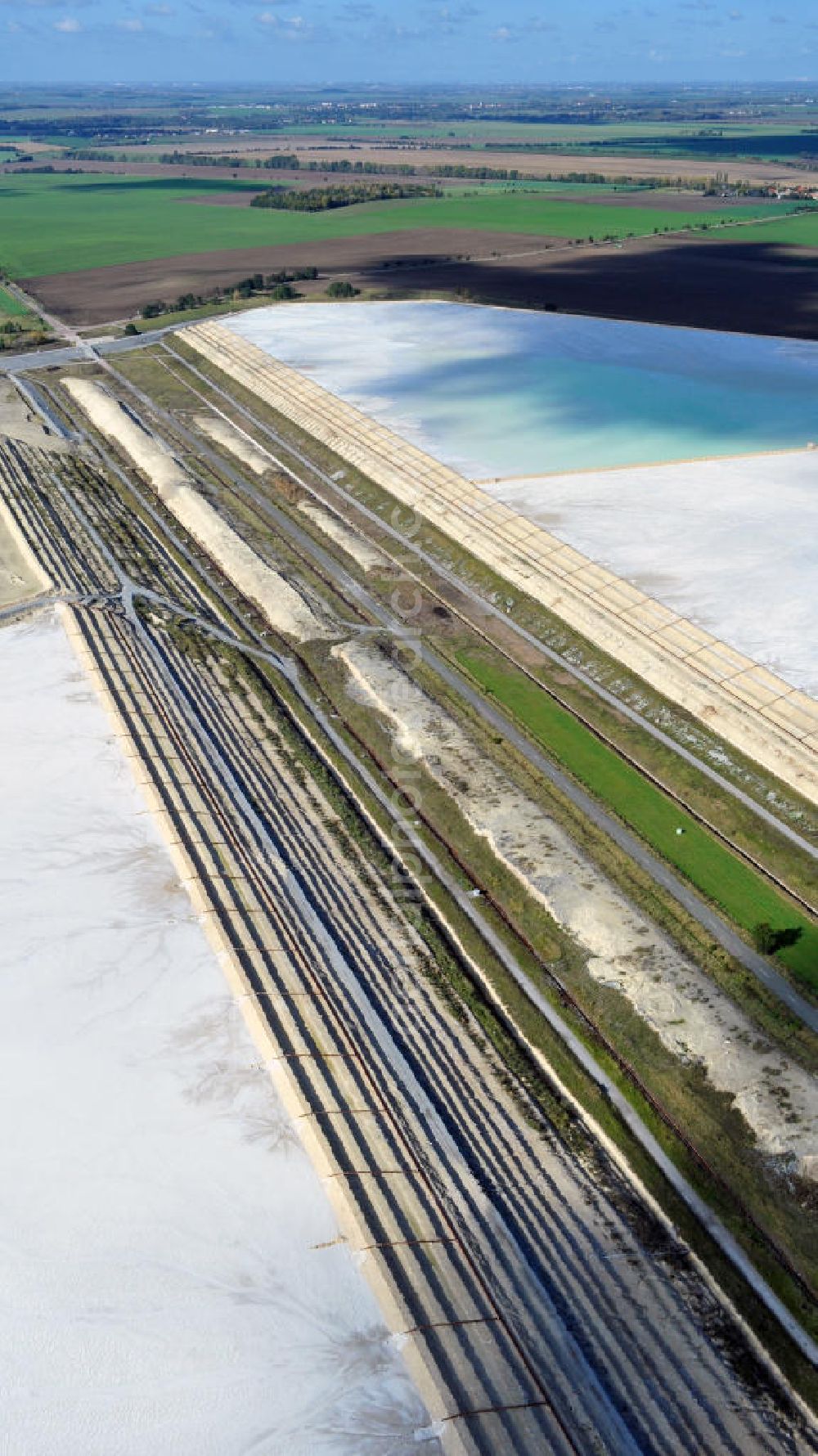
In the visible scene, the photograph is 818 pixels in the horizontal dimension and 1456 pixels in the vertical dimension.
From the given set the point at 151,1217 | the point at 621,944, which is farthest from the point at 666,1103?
the point at 151,1217

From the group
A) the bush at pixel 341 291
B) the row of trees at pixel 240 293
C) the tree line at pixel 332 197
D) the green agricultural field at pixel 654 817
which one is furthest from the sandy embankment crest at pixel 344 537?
the tree line at pixel 332 197

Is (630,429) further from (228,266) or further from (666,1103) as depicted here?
(228,266)

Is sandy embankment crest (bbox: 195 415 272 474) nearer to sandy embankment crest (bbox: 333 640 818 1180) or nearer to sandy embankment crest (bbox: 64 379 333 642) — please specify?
sandy embankment crest (bbox: 64 379 333 642)

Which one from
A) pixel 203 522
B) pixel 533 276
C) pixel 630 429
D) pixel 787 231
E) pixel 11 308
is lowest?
pixel 203 522

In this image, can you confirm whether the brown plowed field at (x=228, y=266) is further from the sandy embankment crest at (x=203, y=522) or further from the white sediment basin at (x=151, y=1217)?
the white sediment basin at (x=151, y=1217)

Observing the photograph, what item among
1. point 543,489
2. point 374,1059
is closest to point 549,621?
point 543,489

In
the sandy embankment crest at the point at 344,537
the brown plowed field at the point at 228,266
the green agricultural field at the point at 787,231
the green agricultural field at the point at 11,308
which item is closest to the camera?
the sandy embankment crest at the point at 344,537

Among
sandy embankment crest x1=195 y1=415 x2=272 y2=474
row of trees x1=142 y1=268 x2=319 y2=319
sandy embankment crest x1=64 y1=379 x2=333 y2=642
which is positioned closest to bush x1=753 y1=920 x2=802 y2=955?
sandy embankment crest x1=64 y1=379 x2=333 y2=642
